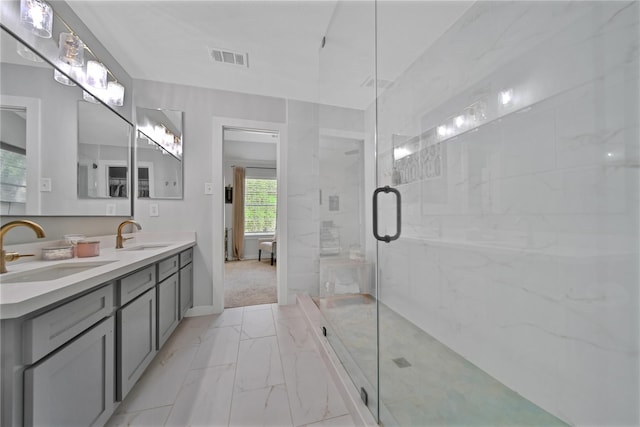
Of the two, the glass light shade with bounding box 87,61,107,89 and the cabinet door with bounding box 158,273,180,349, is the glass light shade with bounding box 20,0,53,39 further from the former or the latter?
the cabinet door with bounding box 158,273,180,349

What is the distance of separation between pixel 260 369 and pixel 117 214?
6.16 ft

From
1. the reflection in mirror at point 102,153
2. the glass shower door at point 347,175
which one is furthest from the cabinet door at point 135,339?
the glass shower door at point 347,175

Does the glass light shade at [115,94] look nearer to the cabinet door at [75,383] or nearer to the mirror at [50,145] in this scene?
the mirror at [50,145]

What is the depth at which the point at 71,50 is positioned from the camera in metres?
1.62

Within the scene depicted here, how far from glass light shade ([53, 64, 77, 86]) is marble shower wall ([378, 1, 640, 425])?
2.35m

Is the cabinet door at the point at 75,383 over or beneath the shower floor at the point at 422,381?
over

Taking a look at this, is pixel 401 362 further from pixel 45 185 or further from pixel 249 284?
pixel 249 284

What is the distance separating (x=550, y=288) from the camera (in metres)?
1.15

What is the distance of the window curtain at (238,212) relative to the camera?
18.3 ft

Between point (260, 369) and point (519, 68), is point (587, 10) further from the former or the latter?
point (260, 369)

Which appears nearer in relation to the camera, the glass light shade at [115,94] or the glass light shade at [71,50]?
the glass light shade at [71,50]

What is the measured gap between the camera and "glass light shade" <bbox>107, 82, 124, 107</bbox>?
80.6 inches

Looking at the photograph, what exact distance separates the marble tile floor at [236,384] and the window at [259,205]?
3.82 meters

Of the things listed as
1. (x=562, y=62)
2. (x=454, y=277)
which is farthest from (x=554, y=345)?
(x=562, y=62)
